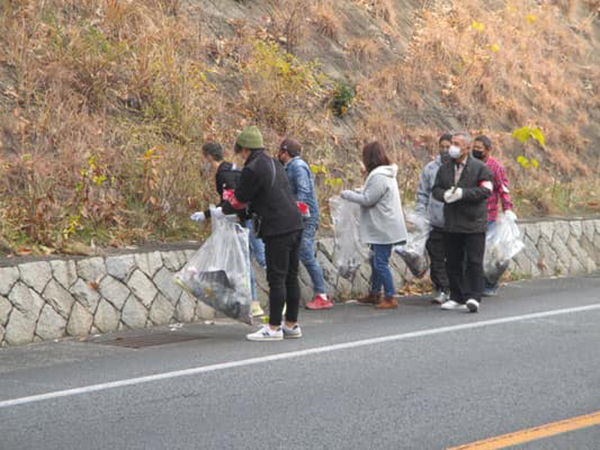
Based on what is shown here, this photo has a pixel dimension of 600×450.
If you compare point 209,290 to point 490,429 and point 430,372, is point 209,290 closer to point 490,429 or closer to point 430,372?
point 430,372

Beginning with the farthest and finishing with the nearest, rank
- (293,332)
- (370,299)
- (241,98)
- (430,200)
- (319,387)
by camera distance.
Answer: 1. (241,98)
2. (430,200)
3. (370,299)
4. (293,332)
5. (319,387)

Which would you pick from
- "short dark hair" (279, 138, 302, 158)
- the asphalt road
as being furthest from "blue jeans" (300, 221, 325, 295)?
the asphalt road

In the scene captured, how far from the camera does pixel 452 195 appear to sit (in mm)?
11266

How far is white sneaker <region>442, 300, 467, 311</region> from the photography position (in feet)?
38.6

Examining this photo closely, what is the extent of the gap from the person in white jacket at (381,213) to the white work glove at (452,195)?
865mm

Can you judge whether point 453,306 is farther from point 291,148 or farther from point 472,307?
point 291,148

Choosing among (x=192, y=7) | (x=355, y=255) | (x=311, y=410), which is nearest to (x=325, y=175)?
(x=355, y=255)

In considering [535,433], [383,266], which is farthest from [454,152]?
[535,433]

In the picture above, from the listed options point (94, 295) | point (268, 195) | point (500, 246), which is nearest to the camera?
point (268, 195)

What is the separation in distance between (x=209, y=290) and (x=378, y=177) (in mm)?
2861

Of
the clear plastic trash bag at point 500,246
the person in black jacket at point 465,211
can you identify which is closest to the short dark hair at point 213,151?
the person in black jacket at point 465,211

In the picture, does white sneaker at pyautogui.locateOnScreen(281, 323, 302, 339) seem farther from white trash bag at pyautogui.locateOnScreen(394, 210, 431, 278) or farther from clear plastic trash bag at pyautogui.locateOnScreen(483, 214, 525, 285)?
clear plastic trash bag at pyautogui.locateOnScreen(483, 214, 525, 285)

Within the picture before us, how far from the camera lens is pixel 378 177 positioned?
39.1ft

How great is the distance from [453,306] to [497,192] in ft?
6.11
